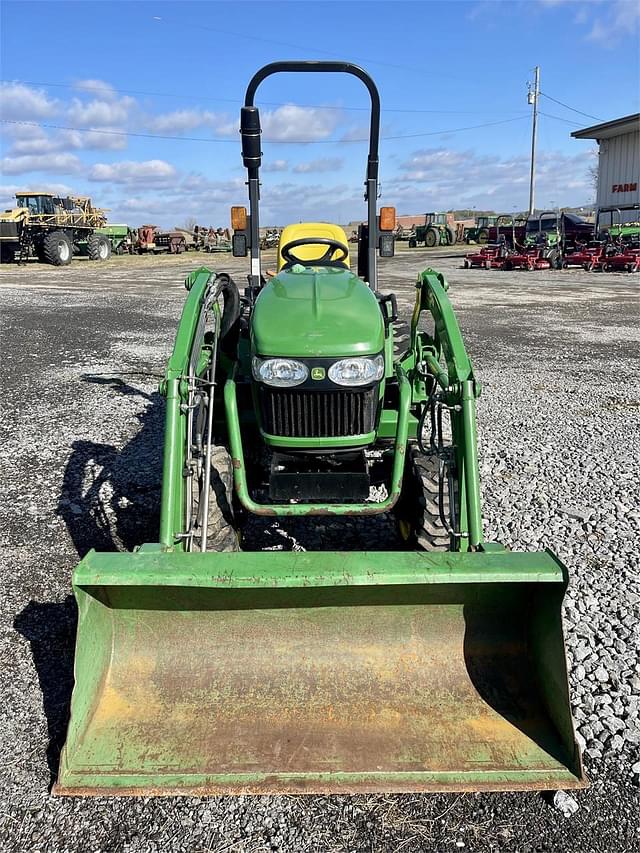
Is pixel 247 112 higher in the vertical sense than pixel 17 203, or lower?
lower

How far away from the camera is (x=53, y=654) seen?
314 cm

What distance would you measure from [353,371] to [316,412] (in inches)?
10.4

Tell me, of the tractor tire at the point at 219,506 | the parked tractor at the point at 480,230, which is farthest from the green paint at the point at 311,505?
the parked tractor at the point at 480,230

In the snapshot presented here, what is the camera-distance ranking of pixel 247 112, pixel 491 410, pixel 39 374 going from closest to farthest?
1. pixel 247 112
2. pixel 491 410
3. pixel 39 374

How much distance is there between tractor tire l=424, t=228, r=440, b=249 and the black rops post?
35957 millimetres

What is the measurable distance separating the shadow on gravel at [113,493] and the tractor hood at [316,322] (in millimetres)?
1661

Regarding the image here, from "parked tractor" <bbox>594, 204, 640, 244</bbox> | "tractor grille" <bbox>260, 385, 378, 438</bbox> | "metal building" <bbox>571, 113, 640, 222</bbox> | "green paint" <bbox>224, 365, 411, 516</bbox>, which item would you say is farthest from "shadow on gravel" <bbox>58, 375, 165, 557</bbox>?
"metal building" <bbox>571, 113, 640, 222</bbox>

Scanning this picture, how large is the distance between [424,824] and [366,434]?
168 cm

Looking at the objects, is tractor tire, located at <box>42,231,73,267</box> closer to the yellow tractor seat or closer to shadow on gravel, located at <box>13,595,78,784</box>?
the yellow tractor seat

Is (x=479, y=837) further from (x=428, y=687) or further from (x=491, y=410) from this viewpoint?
(x=491, y=410)

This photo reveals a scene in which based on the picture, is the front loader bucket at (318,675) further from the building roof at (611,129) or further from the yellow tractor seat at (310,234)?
the building roof at (611,129)

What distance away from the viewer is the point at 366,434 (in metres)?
3.41

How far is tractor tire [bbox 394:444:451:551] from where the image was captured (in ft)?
11.3

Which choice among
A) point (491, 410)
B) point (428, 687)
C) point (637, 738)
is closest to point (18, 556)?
point (428, 687)
